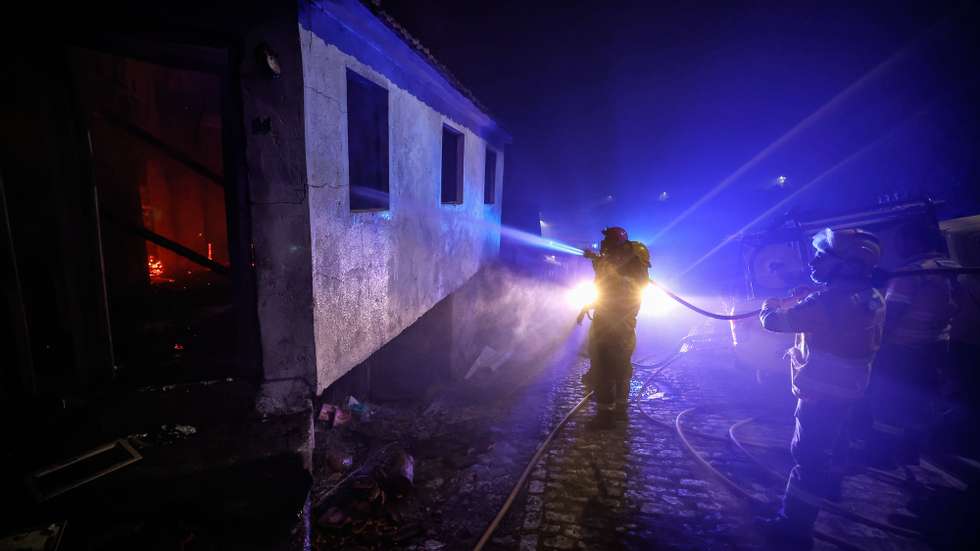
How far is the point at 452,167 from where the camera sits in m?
9.18

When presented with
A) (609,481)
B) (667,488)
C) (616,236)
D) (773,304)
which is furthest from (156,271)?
(773,304)

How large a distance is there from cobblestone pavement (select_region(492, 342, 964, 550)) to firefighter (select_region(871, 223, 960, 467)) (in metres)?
0.60

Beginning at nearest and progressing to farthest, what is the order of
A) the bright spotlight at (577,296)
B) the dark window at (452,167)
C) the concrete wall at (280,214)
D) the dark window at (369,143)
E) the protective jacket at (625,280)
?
the concrete wall at (280,214) < the dark window at (369,143) < the protective jacket at (625,280) < the dark window at (452,167) < the bright spotlight at (577,296)

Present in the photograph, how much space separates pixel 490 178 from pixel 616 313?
6.91 m

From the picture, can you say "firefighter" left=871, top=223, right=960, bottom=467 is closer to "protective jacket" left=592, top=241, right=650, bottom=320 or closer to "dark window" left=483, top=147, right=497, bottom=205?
"protective jacket" left=592, top=241, right=650, bottom=320

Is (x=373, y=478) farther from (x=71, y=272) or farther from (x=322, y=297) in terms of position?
(x=71, y=272)

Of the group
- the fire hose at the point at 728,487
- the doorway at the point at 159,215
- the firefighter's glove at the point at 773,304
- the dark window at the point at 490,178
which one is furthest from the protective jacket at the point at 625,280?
the dark window at the point at 490,178

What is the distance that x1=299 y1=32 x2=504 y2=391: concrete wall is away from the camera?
12.9ft

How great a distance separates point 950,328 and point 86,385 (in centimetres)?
1013

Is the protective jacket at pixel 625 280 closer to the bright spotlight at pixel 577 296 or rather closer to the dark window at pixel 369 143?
the dark window at pixel 369 143

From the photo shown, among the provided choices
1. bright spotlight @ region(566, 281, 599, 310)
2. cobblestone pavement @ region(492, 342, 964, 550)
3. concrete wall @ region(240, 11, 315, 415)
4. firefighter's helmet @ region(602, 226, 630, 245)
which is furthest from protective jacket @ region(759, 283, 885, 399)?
bright spotlight @ region(566, 281, 599, 310)

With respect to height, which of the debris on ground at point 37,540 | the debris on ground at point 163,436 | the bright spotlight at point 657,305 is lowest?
the bright spotlight at point 657,305

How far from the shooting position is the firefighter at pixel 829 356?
3930 mm

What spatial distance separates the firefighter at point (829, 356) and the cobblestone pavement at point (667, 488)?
1.35 ft
